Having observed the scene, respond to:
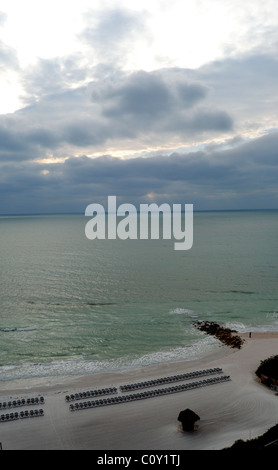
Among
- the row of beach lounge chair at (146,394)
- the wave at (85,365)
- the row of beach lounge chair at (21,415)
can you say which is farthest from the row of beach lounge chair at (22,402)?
the wave at (85,365)

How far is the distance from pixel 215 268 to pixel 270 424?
66067mm

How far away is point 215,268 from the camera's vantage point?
90.8 metres

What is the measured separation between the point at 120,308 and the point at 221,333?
18.1m

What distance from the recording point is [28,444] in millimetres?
23672

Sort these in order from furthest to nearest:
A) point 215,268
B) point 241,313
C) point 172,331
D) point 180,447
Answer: point 215,268
point 241,313
point 172,331
point 180,447

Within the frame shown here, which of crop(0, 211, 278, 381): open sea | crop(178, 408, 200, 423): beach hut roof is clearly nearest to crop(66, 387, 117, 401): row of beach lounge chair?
crop(0, 211, 278, 381): open sea

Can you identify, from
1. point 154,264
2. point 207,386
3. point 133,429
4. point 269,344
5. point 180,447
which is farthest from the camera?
point 154,264

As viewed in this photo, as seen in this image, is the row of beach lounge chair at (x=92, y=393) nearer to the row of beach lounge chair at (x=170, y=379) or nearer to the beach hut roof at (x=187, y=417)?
the row of beach lounge chair at (x=170, y=379)

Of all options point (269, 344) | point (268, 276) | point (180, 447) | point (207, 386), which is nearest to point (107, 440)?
point (180, 447)

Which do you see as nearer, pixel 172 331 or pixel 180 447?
pixel 180 447

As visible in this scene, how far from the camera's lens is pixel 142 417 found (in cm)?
2694

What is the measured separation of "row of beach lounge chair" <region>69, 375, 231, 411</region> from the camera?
28406 millimetres

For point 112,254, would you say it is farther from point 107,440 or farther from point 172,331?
point 107,440

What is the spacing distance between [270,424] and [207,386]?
23.6 ft
